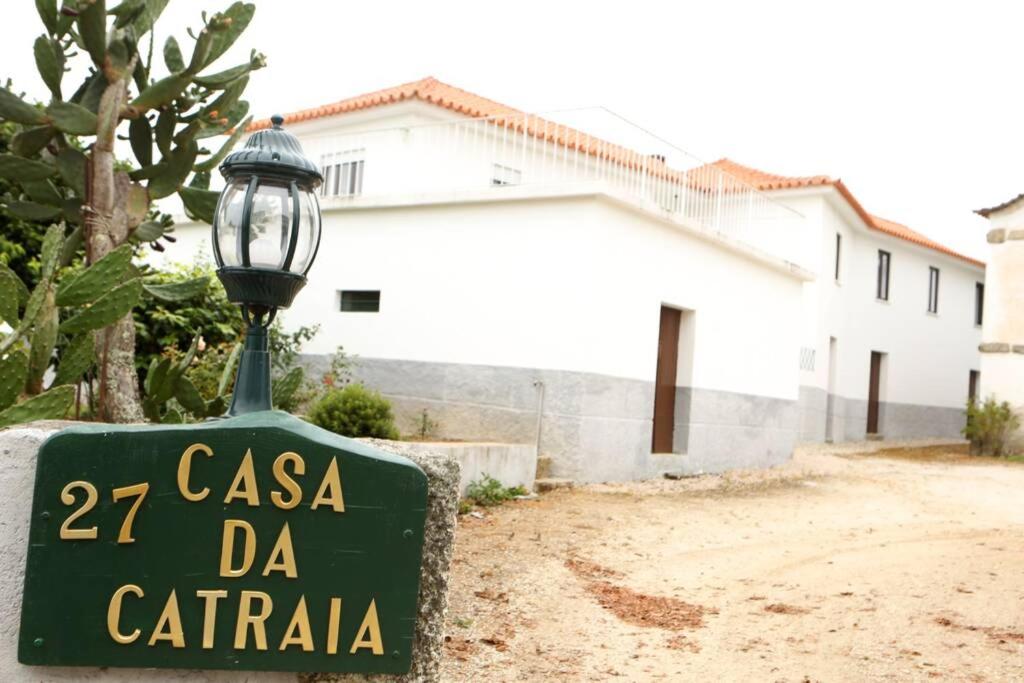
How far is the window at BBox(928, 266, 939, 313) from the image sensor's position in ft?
86.9

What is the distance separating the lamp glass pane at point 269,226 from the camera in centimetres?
330

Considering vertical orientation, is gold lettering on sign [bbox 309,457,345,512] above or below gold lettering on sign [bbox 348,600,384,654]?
above

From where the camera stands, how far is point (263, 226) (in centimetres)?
331

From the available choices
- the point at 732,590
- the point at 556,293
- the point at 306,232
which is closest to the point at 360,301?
the point at 556,293

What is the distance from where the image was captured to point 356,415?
9.15m

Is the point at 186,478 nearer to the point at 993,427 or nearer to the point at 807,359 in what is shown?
the point at 993,427

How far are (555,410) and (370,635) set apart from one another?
7.79 meters

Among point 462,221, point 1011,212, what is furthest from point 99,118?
point 1011,212

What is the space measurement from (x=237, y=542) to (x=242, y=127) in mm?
4162

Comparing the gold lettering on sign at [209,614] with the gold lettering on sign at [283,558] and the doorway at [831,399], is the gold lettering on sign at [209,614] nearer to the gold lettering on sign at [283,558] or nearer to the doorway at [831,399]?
the gold lettering on sign at [283,558]

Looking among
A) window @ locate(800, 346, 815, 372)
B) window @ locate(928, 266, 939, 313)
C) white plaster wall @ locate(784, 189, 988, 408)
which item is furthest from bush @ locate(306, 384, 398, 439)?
window @ locate(928, 266, 939, 313)

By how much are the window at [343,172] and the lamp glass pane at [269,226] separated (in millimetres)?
11411

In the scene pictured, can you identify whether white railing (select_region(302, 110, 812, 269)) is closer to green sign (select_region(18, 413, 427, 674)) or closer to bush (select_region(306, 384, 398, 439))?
bush (select_region(306, 384, 398, 439))

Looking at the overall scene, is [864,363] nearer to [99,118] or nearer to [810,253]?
[810,253]
